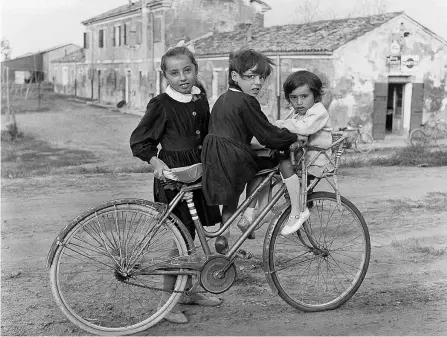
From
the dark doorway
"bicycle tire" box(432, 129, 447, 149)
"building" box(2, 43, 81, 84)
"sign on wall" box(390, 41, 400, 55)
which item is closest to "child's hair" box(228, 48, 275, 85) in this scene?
"bicycle tire" box(432, 129, 447, 149)

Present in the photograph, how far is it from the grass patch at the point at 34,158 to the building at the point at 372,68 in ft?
23.7

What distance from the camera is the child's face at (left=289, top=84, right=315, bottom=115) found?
12.1ft

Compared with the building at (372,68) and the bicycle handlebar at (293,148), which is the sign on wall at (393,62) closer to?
the building at (372,68)

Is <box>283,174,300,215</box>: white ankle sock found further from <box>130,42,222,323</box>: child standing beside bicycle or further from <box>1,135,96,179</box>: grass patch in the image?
<box>1,135,96,179</box>: grass patch

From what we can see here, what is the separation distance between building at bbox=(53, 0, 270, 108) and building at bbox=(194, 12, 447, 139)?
780cm

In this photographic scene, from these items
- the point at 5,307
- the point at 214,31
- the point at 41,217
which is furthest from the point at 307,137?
the point at 214,31

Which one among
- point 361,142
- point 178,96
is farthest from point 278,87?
point 178,96

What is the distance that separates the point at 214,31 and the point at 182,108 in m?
25.1

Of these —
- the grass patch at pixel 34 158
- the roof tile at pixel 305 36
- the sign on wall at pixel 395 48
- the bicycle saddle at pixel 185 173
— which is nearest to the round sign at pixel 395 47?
the sign on wall at pixel 395 48

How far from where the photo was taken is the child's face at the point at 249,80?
3535 millimetres

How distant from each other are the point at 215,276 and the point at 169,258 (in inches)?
11.6

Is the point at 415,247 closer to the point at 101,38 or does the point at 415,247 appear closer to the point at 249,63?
the point at 249,63

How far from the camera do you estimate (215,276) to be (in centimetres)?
354

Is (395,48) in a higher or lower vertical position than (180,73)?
higher
